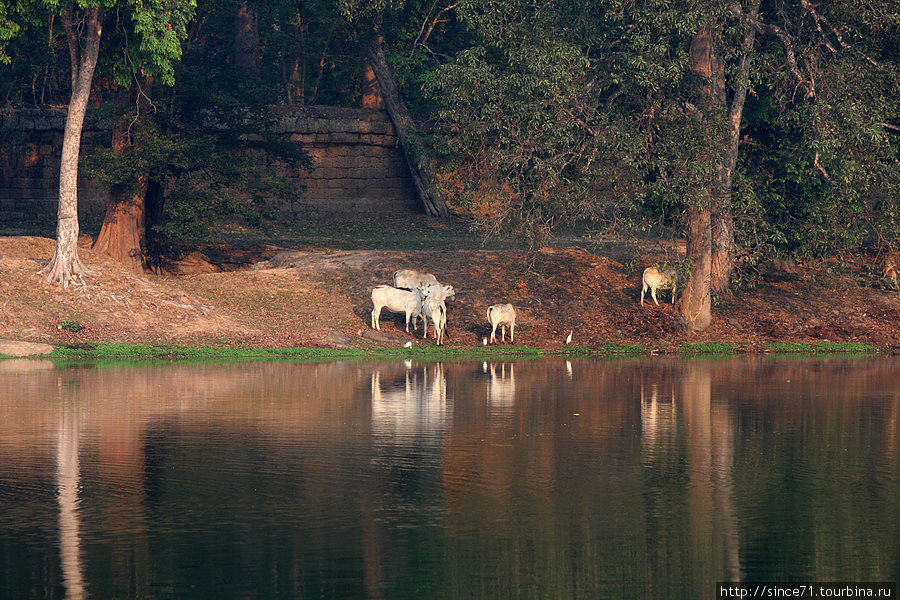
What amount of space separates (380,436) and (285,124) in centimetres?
3023

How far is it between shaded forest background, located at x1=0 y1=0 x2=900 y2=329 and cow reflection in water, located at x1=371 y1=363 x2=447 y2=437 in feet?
22.4

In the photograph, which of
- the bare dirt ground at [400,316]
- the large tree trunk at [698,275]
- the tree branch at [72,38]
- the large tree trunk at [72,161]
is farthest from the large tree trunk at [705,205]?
the tree branch at [72,38]

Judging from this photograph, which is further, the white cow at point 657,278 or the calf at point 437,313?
the white cow at point 657,278

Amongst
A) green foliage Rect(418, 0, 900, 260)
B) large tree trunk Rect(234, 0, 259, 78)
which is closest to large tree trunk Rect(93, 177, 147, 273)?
green foliage Rect(418, 0, 900, 260)

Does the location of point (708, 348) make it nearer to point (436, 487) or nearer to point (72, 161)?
point (72, 161)

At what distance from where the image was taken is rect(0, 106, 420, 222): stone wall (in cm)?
4456

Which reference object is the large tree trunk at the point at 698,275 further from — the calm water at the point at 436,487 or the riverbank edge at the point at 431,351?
the calm water at the point at 436,487

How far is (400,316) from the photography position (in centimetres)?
3294

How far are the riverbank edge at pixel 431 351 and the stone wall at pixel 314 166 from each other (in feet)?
50.7

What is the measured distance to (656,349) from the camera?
101 feet

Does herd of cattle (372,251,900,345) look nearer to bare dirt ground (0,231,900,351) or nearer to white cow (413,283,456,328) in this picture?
white cow (413,283,456,328)

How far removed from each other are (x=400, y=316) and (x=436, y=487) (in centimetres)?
1882

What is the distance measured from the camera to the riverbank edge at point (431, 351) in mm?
27891

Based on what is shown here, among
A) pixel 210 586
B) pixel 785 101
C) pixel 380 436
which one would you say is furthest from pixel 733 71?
pixel 210 586
